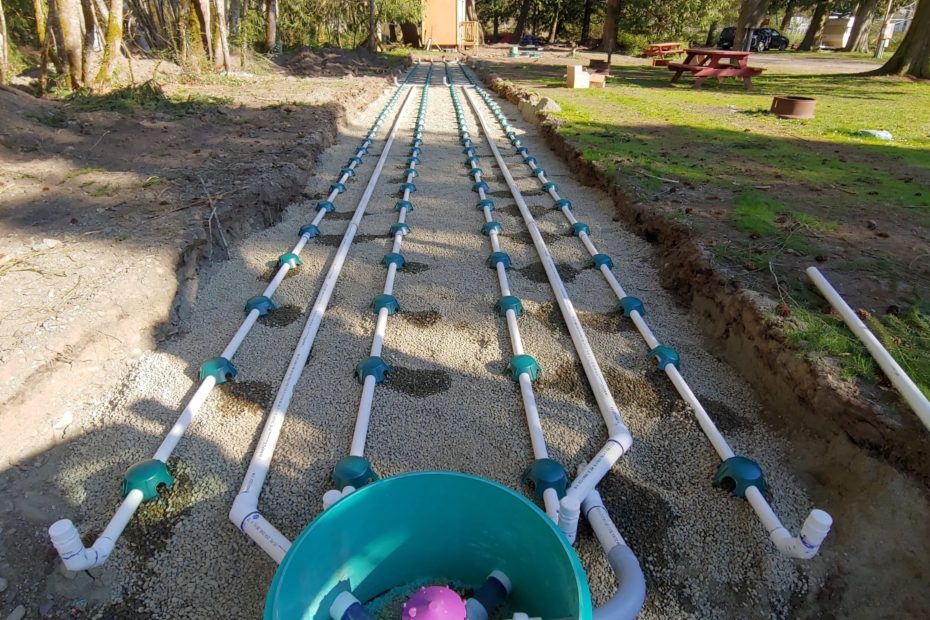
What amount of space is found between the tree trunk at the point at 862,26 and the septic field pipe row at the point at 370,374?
32.6m

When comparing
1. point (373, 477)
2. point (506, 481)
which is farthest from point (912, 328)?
point (373, 477)

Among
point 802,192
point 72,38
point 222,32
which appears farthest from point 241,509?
point 222,32

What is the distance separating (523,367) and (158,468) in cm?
165

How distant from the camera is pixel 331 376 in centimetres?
276

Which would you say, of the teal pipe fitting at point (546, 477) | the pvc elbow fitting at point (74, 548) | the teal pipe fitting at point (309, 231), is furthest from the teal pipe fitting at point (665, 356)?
the teal pipe fitting at point (309, 231)

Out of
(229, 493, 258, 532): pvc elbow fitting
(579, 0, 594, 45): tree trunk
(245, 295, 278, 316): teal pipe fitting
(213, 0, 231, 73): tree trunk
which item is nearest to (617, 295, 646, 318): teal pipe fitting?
(245, 295, 278, 316): teal pipe fitting

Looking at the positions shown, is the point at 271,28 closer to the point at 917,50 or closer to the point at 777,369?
the point at 917,50

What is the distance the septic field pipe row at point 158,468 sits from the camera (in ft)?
5.22

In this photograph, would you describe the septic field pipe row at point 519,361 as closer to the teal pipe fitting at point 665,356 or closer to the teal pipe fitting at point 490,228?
the teal pipe fitting at point 490,228

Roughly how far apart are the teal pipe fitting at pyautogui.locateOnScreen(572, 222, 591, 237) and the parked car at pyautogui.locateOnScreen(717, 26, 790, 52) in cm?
2908

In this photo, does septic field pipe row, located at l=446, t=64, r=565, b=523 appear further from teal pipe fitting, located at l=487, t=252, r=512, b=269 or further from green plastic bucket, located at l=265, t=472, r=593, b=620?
green plastic bucket, located at l=265, t=472, r=593, b=620

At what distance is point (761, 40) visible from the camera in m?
29.3

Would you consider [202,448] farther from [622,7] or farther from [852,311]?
[622,7]

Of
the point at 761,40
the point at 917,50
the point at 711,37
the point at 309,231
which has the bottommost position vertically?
the point at 309,231
